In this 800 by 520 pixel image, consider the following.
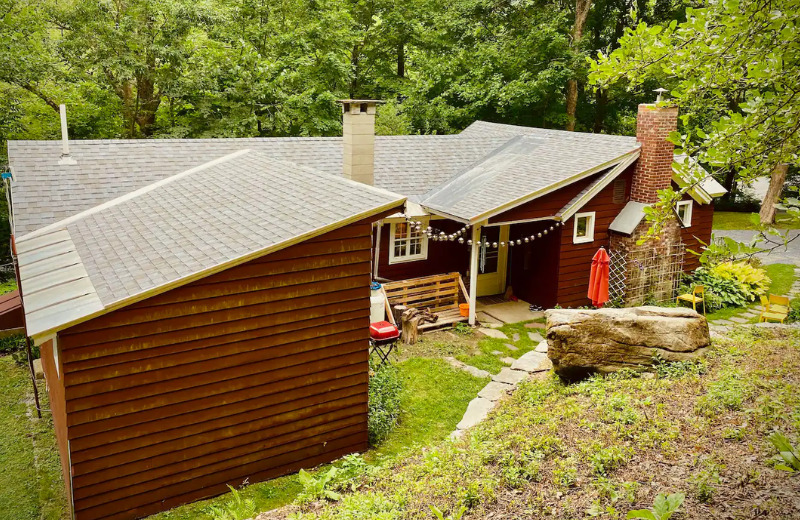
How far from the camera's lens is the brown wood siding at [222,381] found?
6.97 metres

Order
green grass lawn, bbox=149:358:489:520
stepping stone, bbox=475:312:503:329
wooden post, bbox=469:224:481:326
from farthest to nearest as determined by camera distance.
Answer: stepping stone, bbox=475:312:503:329 < wooden post, bbox=469:224:481:326 < green grass lawn, bbox=149:358:489:520

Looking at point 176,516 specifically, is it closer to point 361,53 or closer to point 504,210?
point 504,210

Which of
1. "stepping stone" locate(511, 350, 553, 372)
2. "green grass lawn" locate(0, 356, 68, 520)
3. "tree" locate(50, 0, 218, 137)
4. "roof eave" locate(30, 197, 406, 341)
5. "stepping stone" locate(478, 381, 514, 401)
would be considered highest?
"tree" locate(50, 0, 218, 137)

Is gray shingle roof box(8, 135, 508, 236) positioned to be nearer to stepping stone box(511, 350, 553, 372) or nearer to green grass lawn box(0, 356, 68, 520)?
green grass lawn box(0, 356, 68, 520)

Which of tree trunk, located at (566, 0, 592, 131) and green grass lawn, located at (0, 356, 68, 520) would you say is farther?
tree trunk, located at (566, 0, 592, 131)

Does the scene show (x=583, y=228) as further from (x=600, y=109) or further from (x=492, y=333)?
(x=600, y=109)

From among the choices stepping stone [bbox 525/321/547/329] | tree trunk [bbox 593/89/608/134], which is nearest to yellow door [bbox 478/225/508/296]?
stepping stone [bbox 525/321/547/329]

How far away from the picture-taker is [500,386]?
9.65 m

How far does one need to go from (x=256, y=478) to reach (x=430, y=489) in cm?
332

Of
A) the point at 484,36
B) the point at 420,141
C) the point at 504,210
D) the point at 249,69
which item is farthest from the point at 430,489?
the point at 484,36

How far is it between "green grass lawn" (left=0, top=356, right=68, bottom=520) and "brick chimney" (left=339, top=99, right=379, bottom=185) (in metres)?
6.92

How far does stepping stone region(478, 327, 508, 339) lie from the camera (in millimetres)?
13398

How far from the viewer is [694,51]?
4262mm

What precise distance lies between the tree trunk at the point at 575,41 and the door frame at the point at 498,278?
1285 centimetres
